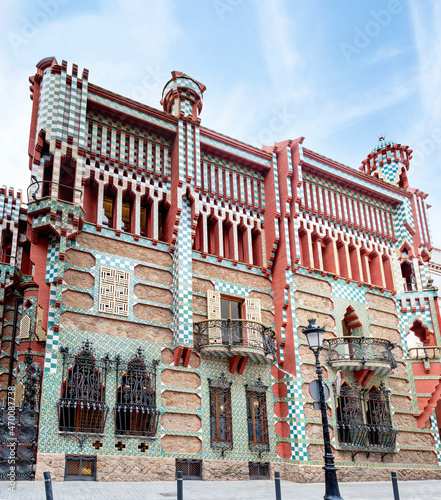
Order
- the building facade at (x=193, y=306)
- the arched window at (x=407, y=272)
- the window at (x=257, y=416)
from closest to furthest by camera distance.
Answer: the building facade at (x=193, y=306)
the window at (x=257, y=416)
the arched window at (x=407, y=272)

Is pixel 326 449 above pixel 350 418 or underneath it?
underneath

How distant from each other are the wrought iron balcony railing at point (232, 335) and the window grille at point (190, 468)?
3.18m

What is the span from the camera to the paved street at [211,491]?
11156 mm

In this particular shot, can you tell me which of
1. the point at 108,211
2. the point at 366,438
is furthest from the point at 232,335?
the point at 366,438

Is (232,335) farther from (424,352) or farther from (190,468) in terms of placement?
(424,352)

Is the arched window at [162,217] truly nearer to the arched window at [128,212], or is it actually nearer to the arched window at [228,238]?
the arched window at [128,212]

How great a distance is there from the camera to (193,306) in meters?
17.1

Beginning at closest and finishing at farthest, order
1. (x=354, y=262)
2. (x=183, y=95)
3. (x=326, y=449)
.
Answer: (x=326, y=449) < (x=183, y=95) < (x=354, y=262)

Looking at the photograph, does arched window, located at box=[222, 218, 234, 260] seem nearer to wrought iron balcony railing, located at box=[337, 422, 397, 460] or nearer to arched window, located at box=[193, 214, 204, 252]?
arched window, located at box=[193, 214, 204, 252]

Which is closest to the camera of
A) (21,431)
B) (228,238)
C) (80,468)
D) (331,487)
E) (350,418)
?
(331,487)

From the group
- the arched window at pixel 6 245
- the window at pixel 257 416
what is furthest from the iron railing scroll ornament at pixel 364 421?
the arched window at pixel 6 245

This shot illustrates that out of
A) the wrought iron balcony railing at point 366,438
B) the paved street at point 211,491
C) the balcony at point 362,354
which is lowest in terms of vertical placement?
the paved street at point 211,491

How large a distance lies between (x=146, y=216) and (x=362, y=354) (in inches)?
338

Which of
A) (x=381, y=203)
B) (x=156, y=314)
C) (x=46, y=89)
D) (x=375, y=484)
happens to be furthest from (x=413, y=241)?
(x=46, y=89)
